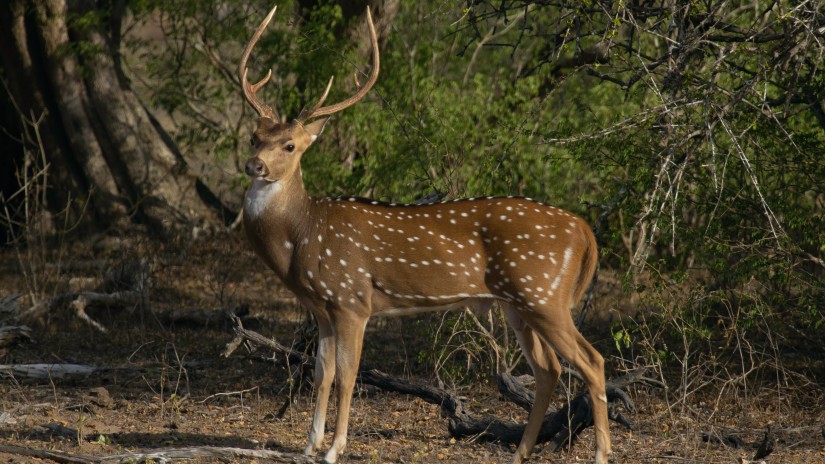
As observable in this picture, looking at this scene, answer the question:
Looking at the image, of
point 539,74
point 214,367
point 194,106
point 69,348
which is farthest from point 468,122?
point 194,106

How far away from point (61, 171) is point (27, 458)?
817cm

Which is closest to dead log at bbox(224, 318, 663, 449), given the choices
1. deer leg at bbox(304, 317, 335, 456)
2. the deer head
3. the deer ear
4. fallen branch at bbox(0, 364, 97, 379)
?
deer leg at bbox(304, 317, 335, 456)

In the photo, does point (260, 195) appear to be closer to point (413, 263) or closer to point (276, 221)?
point (276, 221)

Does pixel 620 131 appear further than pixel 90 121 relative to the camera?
No

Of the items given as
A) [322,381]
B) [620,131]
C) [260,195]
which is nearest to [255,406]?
[322,381]

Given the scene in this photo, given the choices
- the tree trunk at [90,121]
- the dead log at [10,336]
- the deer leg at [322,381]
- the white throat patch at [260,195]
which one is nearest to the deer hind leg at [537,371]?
the deer leg at [322,381]

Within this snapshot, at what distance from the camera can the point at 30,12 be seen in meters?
13.7

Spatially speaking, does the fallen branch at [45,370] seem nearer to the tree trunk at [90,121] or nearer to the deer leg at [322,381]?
the deer leg at [322,381]

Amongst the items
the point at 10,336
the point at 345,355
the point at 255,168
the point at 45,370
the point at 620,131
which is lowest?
the point at 45,370

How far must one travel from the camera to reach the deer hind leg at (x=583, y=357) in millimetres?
6707

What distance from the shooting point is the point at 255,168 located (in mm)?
6711

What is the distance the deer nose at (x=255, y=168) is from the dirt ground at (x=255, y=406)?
5.39 ft

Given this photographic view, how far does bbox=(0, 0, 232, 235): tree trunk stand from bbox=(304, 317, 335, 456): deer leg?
7.26 metres

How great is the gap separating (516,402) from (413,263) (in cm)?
127
